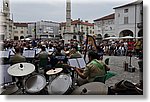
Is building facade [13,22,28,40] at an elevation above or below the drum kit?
above

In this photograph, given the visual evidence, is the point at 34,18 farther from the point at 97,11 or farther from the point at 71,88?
the point at 71,88

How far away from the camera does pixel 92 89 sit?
9.96 feet

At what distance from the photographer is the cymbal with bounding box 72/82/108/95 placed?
3012mm

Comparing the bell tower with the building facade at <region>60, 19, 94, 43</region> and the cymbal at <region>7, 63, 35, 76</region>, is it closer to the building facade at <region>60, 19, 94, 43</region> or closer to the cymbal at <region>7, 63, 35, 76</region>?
the cymbal at <region>7, 63, 35, 76</region>

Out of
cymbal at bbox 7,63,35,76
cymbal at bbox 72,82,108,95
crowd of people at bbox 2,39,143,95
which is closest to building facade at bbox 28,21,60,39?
crowd of people at bbox 2,39,143,95

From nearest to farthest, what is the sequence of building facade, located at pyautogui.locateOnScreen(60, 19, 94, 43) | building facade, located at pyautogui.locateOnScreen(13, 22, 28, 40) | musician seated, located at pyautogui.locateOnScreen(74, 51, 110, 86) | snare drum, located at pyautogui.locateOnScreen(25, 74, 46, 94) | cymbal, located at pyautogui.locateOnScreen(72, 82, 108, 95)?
cymbal, located at pyautogui.locateOnScreen(72, 82, 108, 95)
snare drum, located at pyautogui.locateOnScreen(25, 74, 46, 94)
musician seated, located at pyautogui.locateOnScreen(74, 51, 110, 86)
building facade, located at pyautogui.locateOnScreen(13, 22, 28, 40)
building facade, located at pyautogui.locateOnScreen(60, 19, 94, 43)

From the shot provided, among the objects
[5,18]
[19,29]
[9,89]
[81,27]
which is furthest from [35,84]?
[81,27]

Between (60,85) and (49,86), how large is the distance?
14cm

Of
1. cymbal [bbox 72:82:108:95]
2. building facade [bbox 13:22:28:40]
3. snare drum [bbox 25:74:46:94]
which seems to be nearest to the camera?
cymbal [bbox 72:82:108:95]

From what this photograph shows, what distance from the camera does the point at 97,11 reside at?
333 centimetres

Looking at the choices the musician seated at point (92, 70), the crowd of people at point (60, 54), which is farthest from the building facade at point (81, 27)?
the musician seated at point (92, 70)

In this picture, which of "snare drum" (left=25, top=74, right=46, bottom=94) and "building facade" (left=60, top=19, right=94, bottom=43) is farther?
"building facade" (left=60, top=19, right=94, bottom=43)

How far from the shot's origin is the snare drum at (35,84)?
10.4 feet

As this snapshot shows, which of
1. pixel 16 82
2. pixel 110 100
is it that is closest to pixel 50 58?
pixel 16 82
